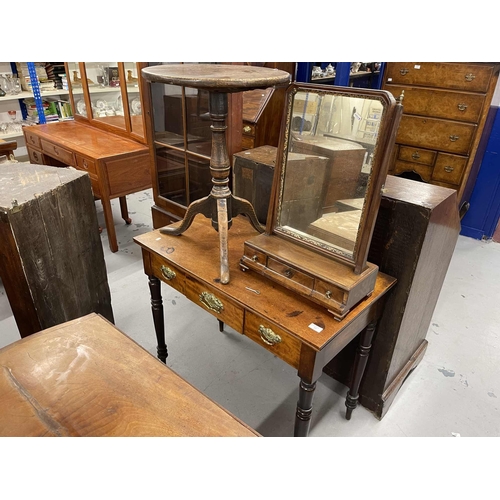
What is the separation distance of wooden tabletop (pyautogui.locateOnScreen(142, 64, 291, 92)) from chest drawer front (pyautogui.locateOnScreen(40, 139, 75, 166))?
88.5 inches

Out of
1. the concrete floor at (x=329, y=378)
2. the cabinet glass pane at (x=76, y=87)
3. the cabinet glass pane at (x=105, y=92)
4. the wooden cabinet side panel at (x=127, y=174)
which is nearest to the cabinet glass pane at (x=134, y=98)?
the cabinet glass pane at (x=105, y=92)

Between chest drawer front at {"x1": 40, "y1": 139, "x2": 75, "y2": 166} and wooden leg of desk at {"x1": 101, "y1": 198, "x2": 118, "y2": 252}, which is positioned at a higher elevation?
chest drawer front at {"x1": 40, "y1": 139, "x2": 75, "y2": 166}

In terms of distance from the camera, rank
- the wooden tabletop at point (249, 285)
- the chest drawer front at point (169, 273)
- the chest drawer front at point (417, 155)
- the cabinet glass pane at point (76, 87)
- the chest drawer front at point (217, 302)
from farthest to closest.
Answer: the cabinet glass pane at point (76, 87), the chest drawer front at point (417, 155), the chest drawer front at point (169, 273), the chest drawer front at point (217, 302), the wooden tabletop at point (249, 285)

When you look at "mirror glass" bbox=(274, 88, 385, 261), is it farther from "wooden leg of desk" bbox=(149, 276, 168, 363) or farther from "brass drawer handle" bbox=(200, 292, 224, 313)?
"wooden leg of desk" bbox=(149, 276, 168, 363)

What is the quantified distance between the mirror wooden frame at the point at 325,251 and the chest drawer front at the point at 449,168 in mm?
2404

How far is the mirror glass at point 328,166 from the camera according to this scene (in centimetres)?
110

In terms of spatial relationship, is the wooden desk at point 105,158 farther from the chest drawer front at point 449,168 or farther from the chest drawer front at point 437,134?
the chest drawer front at point 449,168

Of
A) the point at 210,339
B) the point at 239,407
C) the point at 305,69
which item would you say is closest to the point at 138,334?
the point at 210,339

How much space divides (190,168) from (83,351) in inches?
62.1

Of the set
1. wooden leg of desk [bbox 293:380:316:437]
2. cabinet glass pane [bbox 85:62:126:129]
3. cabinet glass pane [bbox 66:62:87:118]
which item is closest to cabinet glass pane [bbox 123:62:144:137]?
cabinet glass pane [bbox 85:62:126:129]

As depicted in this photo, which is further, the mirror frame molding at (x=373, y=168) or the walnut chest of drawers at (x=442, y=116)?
the walnut chest of drawers at (x=442, y=116)

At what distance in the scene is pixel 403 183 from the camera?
151cm

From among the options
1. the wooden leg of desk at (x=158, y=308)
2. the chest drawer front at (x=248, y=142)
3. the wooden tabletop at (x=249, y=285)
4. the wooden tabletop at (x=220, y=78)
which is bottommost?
the wooden leg of desk at (x=158, y=308)

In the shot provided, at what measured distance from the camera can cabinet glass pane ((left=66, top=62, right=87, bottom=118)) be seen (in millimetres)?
3496
